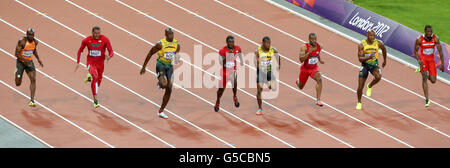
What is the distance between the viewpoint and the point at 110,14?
2292cm

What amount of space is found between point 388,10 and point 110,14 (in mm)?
8440

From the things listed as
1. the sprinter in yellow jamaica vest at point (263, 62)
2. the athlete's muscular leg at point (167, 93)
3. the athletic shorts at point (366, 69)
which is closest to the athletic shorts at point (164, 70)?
the athlete's muscular leg at point (167, 93)

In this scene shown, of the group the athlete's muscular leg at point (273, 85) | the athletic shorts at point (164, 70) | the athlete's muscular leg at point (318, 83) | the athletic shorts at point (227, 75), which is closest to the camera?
the athletic shorts at point (164, 70)

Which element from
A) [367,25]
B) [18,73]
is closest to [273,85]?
[367,25]

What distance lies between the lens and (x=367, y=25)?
2253 centimetres

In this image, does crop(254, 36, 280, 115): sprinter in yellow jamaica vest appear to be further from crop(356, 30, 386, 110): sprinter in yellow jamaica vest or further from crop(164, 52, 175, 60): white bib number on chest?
crop(356, 30, 386, 110): sprinter in yellow jamaica vest

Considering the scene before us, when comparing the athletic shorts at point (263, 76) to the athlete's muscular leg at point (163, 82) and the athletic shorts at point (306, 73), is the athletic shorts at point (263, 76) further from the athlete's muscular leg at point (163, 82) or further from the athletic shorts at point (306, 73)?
the athlete's muscular leg at point (163, 82)

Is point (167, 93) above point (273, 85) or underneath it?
above

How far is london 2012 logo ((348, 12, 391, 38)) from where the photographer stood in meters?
22.1

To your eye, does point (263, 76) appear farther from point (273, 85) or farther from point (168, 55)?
point (168, 55)

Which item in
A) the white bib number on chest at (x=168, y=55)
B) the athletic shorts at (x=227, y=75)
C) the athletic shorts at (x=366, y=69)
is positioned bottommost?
the athletic shorts at (x=227, y=75)

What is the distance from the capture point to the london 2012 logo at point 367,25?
22.1m

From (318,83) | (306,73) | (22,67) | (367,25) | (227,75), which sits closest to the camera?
(22,67)
